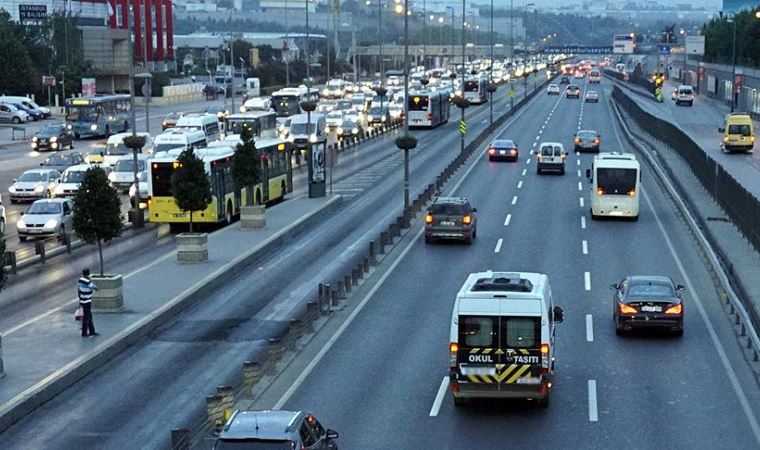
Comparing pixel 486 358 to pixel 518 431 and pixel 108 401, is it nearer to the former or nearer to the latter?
pixel 518 431

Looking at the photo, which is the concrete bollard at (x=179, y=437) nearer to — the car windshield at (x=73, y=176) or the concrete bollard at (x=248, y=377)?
the concrete bollard at (x=248, y=377)

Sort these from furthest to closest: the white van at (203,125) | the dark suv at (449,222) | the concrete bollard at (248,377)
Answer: the white van at (203,125)
the dark suv at (449,222)
the concrete bollard at (248,377)

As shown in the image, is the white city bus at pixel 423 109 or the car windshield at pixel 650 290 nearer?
the car windshield at pixel 650 290

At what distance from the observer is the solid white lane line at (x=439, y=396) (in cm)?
2300

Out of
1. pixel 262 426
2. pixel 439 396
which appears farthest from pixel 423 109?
pixel 262 426

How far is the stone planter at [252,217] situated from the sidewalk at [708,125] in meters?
20.4

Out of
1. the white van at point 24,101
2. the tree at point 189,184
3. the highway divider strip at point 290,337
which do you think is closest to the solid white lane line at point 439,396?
the highway divider strip at point 290,337

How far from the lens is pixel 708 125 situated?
110312 mm

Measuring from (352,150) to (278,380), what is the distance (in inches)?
2524

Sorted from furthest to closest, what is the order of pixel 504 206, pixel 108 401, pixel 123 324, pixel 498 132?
pixel 498 132 → pixel 504 206 → pixel 123 324 → pixel 108 401

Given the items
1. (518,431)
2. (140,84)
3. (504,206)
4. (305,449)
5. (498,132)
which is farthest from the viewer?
Result: (140,84)

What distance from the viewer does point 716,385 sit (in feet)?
82.1

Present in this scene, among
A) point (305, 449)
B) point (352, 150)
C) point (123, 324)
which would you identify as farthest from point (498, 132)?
point (305, 449)

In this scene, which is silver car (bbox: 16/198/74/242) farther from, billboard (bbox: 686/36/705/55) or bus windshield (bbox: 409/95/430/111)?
billboard (bbox: 686/36/705/55)
